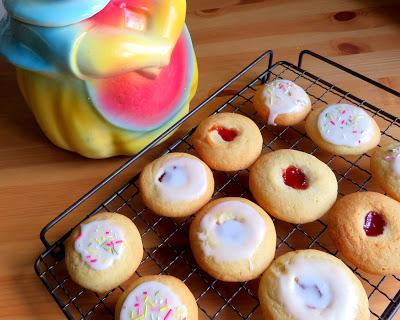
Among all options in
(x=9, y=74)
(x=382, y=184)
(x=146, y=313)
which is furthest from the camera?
(x=9, y=74)

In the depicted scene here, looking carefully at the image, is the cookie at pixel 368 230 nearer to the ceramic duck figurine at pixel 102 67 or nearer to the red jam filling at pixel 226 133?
the red jam filling at pixel 226 133

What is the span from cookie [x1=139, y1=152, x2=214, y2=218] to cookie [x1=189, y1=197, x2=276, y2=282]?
2cm

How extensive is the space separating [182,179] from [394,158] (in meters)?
0.29

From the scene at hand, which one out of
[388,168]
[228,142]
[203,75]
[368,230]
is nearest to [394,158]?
[388,168]

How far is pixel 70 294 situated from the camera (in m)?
0.56

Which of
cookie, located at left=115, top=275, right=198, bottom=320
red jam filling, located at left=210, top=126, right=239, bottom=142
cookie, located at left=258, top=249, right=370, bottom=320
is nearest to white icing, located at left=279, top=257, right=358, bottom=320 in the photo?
cookie, located at left=258, top=249, right=370, bottom=320

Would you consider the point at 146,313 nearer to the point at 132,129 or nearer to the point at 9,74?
the point at 132,129

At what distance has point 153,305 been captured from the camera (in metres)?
0.50

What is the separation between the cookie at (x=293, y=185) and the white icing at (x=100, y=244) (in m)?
0.20

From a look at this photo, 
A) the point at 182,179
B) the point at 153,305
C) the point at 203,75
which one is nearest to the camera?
the point at 153,305

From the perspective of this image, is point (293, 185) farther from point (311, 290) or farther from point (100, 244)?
point (100, 244)

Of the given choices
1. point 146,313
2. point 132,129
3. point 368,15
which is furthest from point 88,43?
point 368,15

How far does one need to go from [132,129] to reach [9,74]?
0.35 m

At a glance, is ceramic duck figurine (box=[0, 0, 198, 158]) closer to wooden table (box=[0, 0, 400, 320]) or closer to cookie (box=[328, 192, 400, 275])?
wooden table (box=[0, 0, 400, 320])
